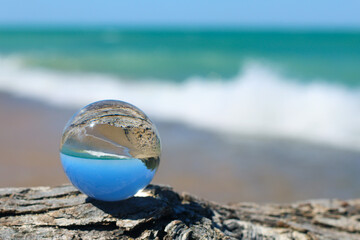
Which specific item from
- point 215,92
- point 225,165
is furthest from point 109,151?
point 215,92

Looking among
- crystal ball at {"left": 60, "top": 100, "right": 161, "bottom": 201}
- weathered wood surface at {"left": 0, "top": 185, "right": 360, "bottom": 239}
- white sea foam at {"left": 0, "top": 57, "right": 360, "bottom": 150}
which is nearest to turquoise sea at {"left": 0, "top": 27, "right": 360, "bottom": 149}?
white sea foam at {"left": 0, "top": 57, "right": 360, "bottom": 150}

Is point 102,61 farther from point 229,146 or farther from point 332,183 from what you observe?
point 332,183

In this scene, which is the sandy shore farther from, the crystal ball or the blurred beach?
the crystal ball

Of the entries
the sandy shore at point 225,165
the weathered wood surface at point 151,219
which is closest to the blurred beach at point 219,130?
the sandy shore at point 225,165

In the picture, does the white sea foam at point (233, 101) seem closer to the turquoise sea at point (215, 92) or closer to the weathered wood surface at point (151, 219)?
the turquoise sea at point (215, 92)

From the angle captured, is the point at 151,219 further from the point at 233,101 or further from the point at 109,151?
the point at 233,101
